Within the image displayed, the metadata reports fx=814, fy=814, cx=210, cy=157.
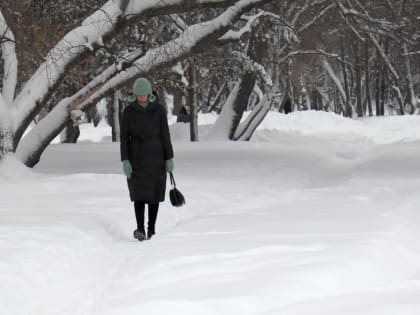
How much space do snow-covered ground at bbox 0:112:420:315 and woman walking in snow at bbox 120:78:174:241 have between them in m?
0.51

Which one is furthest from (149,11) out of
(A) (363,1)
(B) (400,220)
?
(A) (363,1)

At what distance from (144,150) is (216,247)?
196 cm

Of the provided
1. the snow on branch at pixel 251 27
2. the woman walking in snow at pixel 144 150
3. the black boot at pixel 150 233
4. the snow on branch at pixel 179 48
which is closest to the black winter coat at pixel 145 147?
the woman walking in snow at pixel 144 150

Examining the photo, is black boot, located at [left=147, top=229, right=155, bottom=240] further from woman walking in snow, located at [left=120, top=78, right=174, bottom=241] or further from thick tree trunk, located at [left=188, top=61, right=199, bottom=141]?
thick tree trunk, located at [left=188, top=61, right=199, bottom=141]

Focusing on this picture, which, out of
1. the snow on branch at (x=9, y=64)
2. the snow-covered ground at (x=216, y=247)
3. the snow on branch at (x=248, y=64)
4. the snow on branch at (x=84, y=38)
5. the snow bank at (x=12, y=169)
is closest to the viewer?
the snow-covered ground at (x=216, y=247)

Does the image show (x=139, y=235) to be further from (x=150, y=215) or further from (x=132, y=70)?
(x=132, y=70)

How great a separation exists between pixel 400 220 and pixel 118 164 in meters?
9.73

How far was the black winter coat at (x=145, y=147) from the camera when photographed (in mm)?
9266

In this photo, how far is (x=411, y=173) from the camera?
642 inches

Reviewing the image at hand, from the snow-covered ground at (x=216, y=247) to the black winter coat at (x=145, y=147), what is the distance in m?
0.56

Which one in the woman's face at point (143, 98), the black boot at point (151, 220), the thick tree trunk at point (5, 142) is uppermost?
the woman's face at point (143, 98)

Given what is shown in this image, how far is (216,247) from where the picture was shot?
7.77 m

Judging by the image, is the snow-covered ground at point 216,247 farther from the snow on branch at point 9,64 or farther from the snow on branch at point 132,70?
the snow on branch at point 9,64

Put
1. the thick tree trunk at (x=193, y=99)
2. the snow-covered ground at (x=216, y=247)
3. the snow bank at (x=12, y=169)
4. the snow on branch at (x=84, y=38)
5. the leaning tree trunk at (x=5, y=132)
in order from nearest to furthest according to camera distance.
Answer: the snow-covered ground at (x=216, y=247), the snow bank at (x=12, y=169), the leaning tree trunk at (x=5, y=132), the snow on branch at (x=84, y=38), the thick tree trunk at (x=193, y=99)
